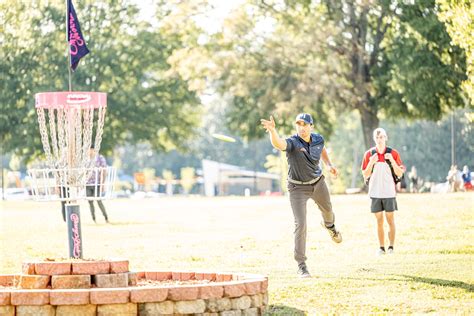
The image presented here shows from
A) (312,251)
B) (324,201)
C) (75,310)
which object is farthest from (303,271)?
(75,310)

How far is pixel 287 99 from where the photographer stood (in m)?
56.6

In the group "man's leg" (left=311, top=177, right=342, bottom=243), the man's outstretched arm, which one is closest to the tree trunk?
"man's leg" (left=311, top=177, right=342, bottom=243)

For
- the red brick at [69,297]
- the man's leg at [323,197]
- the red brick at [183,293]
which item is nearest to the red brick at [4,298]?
the red brick at [69,297]

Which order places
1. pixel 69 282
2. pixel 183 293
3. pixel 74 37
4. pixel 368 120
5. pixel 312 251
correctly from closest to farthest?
pixel 183 293 < pixel 69 282 < pixel 74 37 < pixel 312 251 < pixel 368 120

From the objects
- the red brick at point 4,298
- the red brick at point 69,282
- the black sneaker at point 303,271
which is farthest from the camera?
the black sneaker at point 303,271

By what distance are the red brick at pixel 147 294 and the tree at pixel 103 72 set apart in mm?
53500

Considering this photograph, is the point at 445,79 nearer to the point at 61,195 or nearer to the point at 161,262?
the point at 161,262

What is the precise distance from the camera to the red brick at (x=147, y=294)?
413 inches

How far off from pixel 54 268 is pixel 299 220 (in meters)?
4.63

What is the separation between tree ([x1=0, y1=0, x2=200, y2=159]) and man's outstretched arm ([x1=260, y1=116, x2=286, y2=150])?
4991 centimetres

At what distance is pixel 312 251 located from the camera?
19266mm

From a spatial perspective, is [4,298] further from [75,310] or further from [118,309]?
[118,309]

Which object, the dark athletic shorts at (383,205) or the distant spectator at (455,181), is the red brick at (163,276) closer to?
the dark athletic shorts at (383,205)

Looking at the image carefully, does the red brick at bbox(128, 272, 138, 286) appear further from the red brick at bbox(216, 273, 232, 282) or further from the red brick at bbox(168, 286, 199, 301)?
the red brick at bbox(216, 273, 232, 282)
